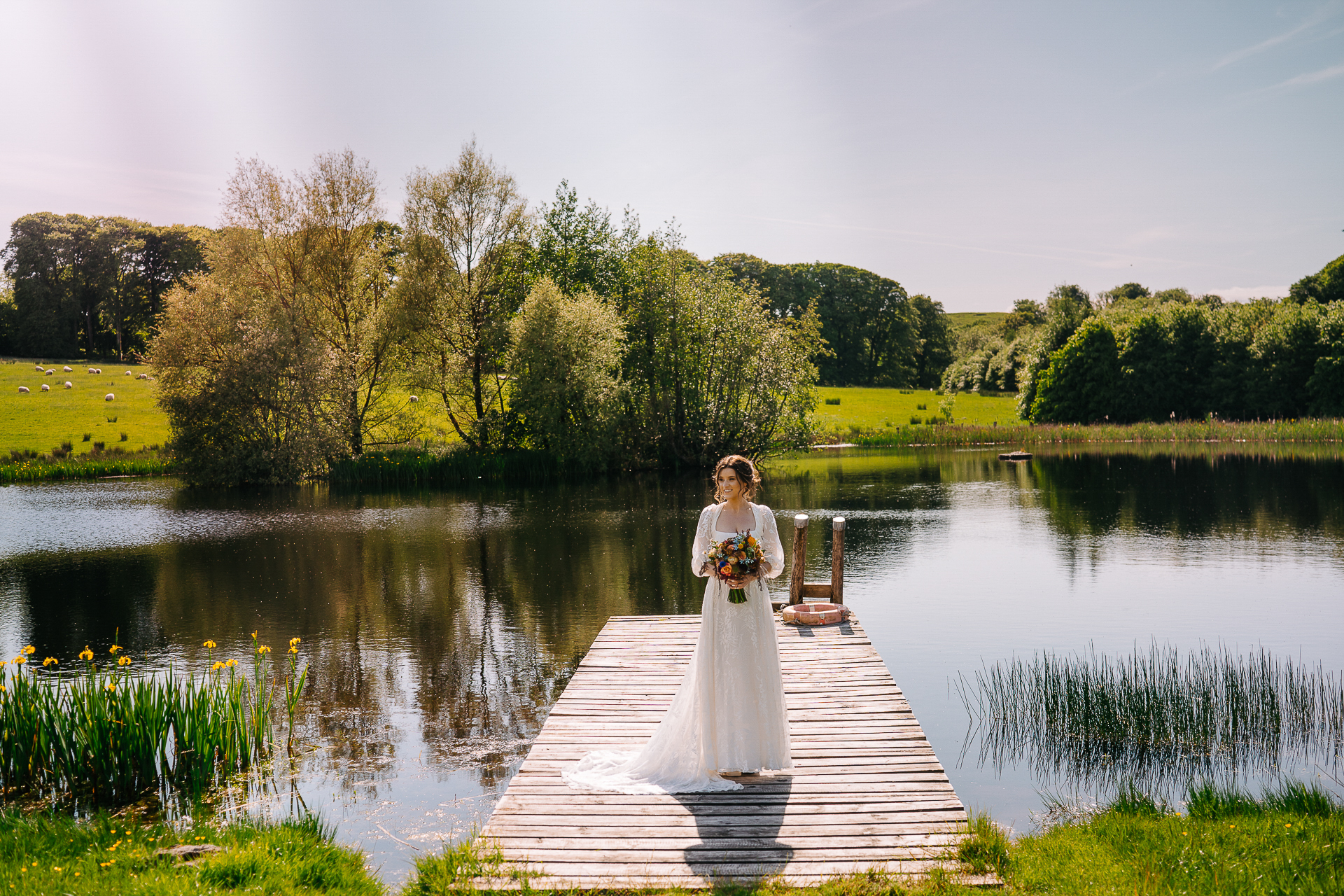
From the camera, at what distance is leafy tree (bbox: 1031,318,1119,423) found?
63.3m

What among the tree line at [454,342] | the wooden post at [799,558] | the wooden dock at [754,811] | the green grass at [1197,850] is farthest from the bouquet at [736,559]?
the tree line at [454,342]

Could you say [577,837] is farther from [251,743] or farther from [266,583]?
[266,583]

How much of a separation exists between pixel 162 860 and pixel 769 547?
4958mm

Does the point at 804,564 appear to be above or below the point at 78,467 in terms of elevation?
below

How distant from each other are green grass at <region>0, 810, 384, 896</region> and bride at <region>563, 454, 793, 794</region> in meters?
1.91

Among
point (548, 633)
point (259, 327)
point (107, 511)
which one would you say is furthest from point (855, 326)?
point (548, 633)

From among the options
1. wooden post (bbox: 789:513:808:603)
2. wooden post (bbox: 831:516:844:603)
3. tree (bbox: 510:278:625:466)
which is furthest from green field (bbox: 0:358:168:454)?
wooden post (bbox: 831:516:844:603)

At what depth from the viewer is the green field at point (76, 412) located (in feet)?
155

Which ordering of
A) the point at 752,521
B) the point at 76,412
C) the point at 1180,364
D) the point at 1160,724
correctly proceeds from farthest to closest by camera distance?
the point at 1180,364
the point at 76,412
the point at 1160,724
the point at 752,521

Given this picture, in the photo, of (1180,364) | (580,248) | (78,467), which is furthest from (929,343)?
(78,467)

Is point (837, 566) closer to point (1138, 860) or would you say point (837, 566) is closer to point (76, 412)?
point (1138, 860)

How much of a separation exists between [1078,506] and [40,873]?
2931 cm

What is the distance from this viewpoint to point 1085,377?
210 ft

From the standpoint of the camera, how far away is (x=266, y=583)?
1936cm
